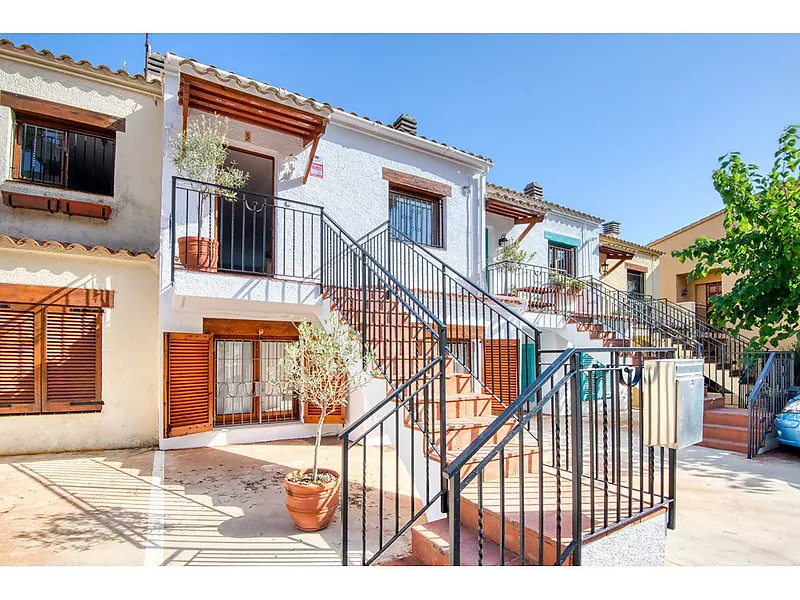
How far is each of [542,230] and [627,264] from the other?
18.0 feet

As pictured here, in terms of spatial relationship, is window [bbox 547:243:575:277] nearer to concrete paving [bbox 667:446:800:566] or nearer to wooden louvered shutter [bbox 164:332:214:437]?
concrete paving [bbox 667:446:800:566]

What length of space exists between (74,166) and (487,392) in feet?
25.0

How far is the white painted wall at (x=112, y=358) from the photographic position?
648cm

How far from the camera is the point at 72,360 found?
672 centimetres

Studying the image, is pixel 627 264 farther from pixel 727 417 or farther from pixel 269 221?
pixel 269 221

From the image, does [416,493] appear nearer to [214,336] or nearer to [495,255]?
[214,336]

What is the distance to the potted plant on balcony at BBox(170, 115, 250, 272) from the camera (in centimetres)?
578

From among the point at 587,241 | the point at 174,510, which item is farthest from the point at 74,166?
the point at 587,241

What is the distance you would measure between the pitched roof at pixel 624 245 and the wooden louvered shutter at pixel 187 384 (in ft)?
40.3

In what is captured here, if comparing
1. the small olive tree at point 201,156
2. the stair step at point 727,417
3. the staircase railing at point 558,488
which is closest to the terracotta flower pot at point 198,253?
the small olive tree at point 201,156

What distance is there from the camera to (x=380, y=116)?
8.61 metres

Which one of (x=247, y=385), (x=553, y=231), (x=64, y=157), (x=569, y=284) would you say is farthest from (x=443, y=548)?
(x=553, y=231)

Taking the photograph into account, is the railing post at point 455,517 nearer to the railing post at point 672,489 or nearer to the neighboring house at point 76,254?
the railing post at point 672,489

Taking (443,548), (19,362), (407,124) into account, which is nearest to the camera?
(443,548)
